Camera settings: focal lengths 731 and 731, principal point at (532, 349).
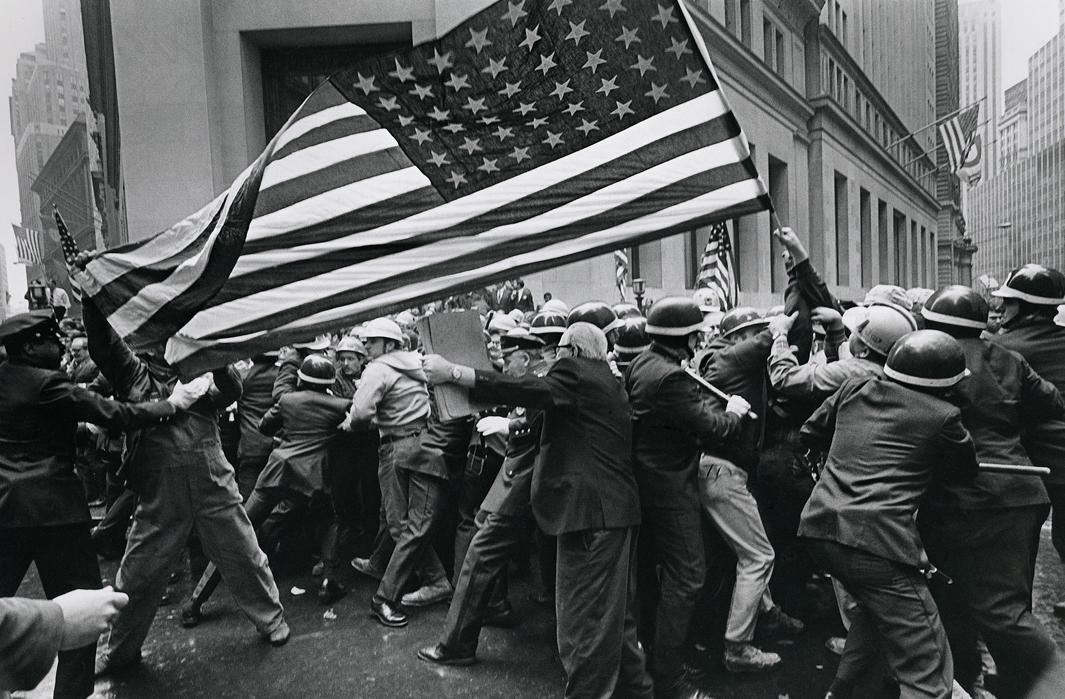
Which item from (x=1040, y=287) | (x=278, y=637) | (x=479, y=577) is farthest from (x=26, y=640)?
(x=1040, y=287)

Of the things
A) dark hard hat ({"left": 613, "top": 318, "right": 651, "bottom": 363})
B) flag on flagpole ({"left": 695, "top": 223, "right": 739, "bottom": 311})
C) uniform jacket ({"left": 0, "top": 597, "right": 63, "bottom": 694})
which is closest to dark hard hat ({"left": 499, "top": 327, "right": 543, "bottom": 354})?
dark hard hat ({"left": 613, "top": 318, "right": 651, "bottom": 363})

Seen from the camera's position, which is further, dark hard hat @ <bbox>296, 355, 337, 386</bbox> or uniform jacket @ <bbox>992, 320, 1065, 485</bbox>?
dark hard hat @ <bbox>296, 355, 337, 386</bbox>

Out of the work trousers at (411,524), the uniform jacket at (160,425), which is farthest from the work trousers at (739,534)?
the uniform jacket at (160,425)

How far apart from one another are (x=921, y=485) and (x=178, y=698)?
4430 mm

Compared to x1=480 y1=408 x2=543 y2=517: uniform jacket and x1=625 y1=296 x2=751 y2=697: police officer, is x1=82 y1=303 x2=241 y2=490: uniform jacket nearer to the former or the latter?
x1=480 y1=408 x2=543 y2=517: uniform jacket

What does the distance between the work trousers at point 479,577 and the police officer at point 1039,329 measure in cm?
335

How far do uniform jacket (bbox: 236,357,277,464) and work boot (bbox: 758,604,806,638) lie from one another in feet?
15.0

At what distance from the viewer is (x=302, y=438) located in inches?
245

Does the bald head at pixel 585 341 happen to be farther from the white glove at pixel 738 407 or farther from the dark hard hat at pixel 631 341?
the dark hard hat at pixel 631 341

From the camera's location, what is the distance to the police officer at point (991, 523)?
3.64 meters

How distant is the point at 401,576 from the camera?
5598 mm

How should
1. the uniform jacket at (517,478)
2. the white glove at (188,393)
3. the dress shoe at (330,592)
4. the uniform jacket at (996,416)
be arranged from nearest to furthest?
the uniform jacket at (996,416) → the white glove at (188,393) → the uniform jacket at (517,478) → the dress shoe at (330,592)

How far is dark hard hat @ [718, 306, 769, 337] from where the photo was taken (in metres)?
5.05

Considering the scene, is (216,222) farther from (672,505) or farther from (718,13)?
(718,13)
